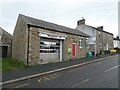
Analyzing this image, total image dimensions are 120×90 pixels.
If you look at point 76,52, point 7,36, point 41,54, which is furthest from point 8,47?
point 76,52

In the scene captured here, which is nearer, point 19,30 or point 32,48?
point 32,48

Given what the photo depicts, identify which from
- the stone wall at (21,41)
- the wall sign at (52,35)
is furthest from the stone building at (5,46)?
the wall sign at (52,35)

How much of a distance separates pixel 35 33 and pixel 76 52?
9.87m

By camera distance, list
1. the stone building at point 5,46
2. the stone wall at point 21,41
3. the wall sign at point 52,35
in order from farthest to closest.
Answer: the stone building at point 5,46 → the wall sign at point 52,35 → the stone wall at point 21,41

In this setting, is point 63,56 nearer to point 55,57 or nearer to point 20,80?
point 55,57

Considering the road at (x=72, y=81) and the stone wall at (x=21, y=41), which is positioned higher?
the stone wall at (x=21, y=41)

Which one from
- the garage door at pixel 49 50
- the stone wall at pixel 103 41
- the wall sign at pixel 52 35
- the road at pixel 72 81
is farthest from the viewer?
the stone wall at pixel 103 41

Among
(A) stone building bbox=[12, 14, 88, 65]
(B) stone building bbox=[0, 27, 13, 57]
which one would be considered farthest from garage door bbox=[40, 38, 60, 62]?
(B) stone building bbox=[0, 27, 13, 57]

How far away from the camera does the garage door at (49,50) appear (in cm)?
2288

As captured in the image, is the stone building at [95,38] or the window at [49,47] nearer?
the window at [49,47]

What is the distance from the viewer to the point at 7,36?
32.2m

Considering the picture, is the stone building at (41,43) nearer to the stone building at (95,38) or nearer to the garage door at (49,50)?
the garage door at (49,50)

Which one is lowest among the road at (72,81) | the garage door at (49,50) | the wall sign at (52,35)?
the road at (72,81)

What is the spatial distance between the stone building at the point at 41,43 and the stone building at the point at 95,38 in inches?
420
